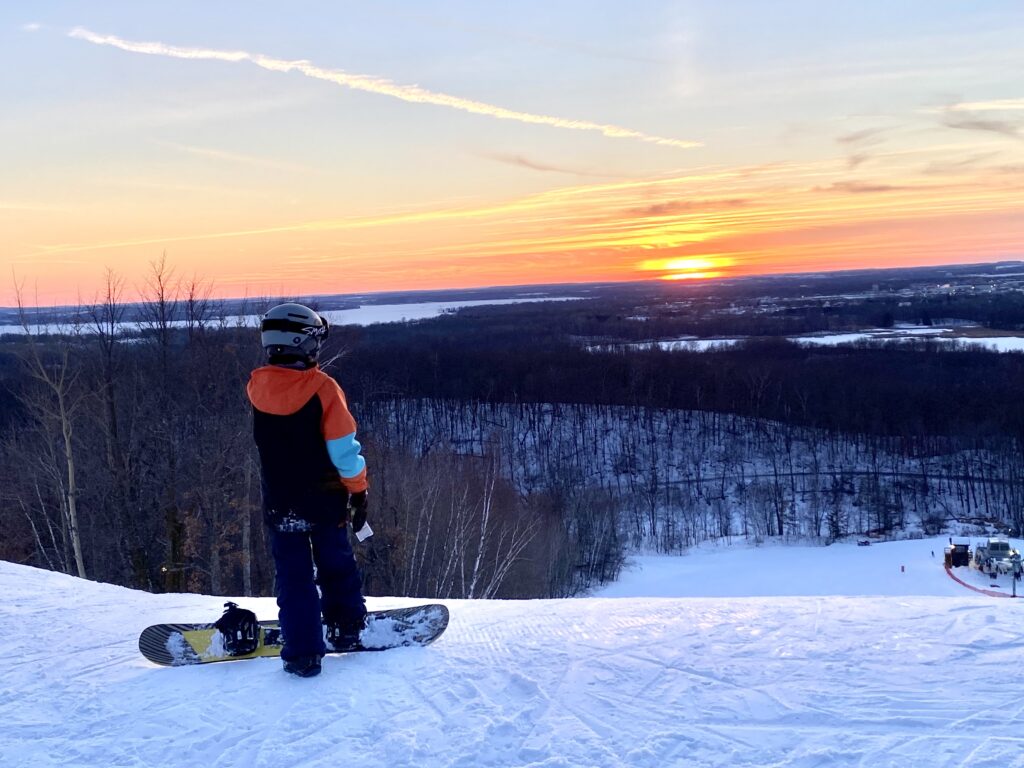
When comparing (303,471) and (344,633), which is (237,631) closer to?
(344,633)

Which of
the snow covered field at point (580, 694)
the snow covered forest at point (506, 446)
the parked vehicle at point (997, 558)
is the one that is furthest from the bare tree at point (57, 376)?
the parked vehicle at point (997, 558)

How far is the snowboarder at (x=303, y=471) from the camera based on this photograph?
3.88m

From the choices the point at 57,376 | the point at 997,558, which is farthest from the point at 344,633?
the point at 997,558

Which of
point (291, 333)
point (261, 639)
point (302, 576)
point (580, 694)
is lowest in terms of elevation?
point (580, 694)

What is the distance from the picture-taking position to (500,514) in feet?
81.8

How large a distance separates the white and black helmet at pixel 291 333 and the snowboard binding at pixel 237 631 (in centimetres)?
154

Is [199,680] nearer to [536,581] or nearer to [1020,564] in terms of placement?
[536,581]

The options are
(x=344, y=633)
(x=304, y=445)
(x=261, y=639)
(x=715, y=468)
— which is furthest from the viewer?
(x=715, y=468)

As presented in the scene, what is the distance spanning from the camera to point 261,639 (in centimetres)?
448

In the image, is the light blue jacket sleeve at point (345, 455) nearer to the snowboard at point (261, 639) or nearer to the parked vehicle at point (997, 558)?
the snowboard at point (261, 639)

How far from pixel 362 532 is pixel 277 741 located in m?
1.04

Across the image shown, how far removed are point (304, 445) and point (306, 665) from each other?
1.15 meters

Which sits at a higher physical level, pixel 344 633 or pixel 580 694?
pixel 344 633

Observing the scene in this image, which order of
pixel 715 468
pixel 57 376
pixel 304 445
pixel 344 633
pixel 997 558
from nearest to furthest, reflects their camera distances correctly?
pixel 304 445, pixel 344 633, pixel 57 376, pixel 997 558, pixel 715 468
